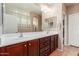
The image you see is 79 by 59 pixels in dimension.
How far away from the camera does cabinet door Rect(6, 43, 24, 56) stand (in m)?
1.38

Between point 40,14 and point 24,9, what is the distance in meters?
0.40

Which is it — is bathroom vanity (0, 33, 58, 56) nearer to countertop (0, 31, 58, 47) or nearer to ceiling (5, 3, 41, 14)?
countertop (0, 31, 58, 47)

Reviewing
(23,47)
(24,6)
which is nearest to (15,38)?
(23,47)

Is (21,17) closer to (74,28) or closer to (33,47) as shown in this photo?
(33,47)

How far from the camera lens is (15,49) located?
4.84 feet

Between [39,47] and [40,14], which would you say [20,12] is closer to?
[40,14]

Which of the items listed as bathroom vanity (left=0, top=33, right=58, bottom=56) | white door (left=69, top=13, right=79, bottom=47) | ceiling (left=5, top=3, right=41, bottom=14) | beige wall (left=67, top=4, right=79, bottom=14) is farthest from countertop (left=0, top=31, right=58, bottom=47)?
beige wall (left=67, top=4, right=79, bottom=14)

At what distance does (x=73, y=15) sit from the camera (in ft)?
6.91

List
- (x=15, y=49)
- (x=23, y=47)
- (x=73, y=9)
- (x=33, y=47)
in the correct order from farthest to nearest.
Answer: (x=73, y=9) → (x=33, y=47) → (x=23, y=47) → (x=15, y=49)

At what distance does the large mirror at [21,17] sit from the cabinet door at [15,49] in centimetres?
35

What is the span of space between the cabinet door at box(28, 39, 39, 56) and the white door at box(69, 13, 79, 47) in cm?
69

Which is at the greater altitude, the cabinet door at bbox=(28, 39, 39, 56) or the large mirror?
the large mirror

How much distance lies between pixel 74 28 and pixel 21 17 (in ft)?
3.29

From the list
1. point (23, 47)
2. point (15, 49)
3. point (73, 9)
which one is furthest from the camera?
point (73, 9)
